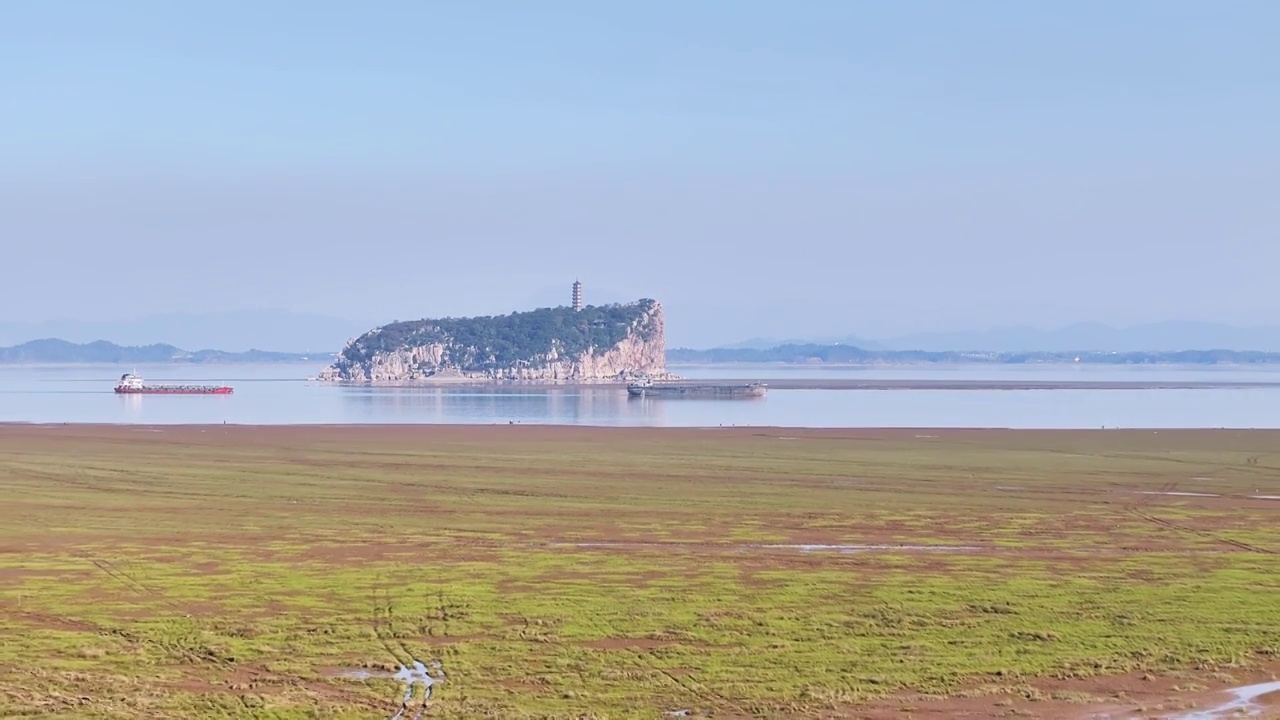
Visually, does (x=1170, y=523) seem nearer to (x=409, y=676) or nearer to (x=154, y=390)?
(x=409, y=676)

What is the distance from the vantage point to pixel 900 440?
9019 centimetres

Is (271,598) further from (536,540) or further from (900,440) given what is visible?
(900,440)

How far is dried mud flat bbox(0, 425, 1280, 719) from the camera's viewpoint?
75.0 ft

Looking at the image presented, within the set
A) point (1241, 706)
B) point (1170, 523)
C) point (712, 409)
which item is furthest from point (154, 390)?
point (1241, 706)

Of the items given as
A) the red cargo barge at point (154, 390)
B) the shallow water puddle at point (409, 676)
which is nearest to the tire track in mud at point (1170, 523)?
the shallow water puddle at point (409, 676)

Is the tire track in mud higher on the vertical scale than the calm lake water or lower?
lower

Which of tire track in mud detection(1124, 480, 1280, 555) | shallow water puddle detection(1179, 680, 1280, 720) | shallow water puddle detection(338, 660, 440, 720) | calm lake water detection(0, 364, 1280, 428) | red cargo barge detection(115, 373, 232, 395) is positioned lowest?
shallow water puddle detection(1179, 680, 1280, 720)

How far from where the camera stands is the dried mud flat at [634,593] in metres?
22.9

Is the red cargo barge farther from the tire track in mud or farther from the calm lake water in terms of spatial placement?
the tire track in mud

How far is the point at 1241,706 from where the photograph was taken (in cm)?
2227

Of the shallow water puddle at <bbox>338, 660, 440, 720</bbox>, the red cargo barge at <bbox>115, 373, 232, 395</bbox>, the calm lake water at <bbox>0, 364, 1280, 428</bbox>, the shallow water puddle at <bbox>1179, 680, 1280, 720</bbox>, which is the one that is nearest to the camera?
the shallow water puddle at <bbox>1179, 680, 1280, 720</bbox>

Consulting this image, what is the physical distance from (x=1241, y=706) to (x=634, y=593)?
43.0 ft

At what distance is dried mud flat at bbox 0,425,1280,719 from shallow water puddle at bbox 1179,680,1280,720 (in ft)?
0.42

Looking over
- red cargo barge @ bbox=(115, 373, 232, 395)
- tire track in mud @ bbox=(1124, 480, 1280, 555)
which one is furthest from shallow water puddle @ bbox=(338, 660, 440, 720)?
red cargo barge @ bbox=(115, 373, 232, 395)
